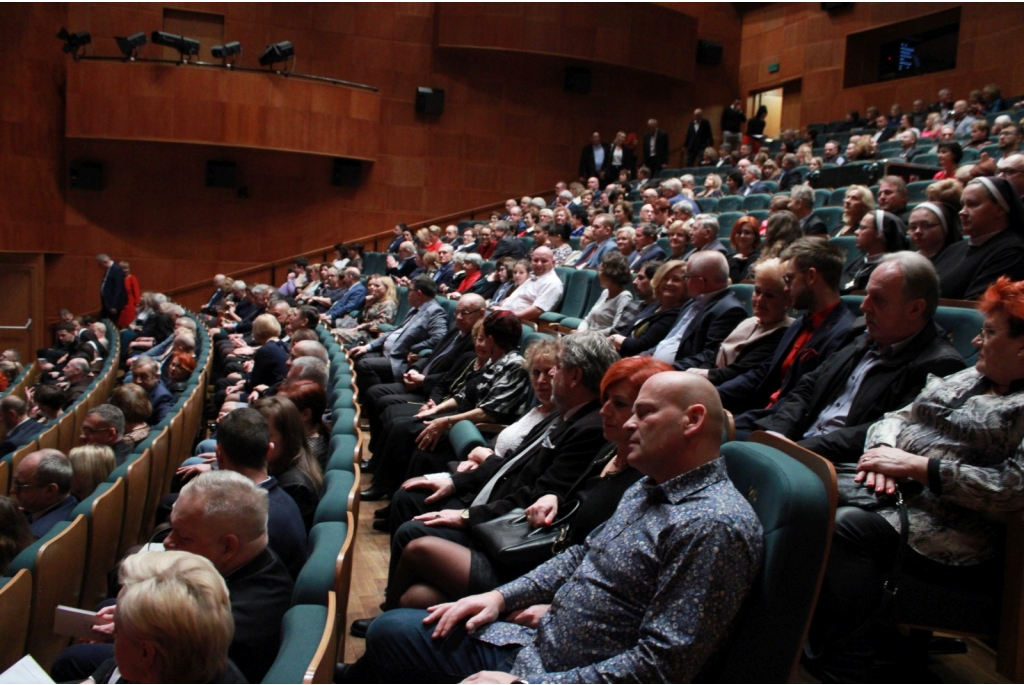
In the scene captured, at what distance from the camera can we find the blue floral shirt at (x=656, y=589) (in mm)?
944

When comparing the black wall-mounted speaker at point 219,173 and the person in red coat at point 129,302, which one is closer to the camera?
the person in red coat at point 129,302

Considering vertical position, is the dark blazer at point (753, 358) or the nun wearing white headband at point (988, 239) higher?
the nun wearing white headband at point (988, 239)

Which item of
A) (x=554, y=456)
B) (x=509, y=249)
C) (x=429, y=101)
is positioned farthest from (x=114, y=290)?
(x=554, y=456)

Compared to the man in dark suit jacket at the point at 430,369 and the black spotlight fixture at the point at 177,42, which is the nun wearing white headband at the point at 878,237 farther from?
the black spotlight fixture at the point at 177,42

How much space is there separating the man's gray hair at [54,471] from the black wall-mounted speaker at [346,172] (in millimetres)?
7116

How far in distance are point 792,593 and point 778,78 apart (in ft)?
34.3

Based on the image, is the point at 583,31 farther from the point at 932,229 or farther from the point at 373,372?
the point at 932,229

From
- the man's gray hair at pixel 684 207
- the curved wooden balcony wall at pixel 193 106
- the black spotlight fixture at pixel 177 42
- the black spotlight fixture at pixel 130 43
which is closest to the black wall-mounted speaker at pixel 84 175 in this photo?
the curved wooden balcony wall at pixel 193 106

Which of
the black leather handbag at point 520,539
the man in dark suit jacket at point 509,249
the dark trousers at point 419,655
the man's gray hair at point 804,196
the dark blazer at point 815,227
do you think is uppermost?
the man's gray hair at point 804,196

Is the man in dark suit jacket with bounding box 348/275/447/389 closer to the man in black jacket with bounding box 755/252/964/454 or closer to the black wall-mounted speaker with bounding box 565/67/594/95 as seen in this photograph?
the man in black jacket with bounding box 755/252/964/454

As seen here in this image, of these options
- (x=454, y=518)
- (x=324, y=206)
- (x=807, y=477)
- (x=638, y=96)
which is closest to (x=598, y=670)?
(x=807, y=477)

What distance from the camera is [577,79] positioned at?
9.86 metres

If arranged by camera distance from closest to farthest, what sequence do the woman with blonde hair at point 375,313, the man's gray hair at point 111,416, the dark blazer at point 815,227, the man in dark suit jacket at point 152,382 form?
the man's gray hair at point 111,416, the dark blazer at point 815,227, the man in dark suit jacket at point 152,382, the woman with blonde hair at point 375,313

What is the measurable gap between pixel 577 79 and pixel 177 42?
446cm
